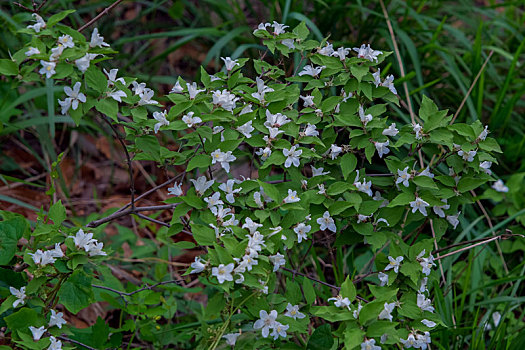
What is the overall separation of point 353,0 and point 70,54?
195cm

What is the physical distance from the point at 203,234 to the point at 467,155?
27.5 inches

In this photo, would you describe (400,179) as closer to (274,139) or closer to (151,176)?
(274,139)

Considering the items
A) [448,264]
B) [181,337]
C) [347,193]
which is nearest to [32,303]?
[181,337]

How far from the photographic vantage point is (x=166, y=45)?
3217mm

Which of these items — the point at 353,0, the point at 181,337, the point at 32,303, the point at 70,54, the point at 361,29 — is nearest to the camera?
the point at 70,54

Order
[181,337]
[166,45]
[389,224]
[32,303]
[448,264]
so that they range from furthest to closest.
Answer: [166,45] → [448,264] → [181,337] → [389,224] → [32,303]

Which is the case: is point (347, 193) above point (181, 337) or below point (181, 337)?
above

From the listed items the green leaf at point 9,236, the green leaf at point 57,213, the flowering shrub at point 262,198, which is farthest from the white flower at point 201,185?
the green leaf at point 9,236

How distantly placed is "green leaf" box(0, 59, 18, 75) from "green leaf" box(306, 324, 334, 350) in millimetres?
925

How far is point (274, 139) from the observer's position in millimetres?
1336

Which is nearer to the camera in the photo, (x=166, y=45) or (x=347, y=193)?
(x=347, y=193)

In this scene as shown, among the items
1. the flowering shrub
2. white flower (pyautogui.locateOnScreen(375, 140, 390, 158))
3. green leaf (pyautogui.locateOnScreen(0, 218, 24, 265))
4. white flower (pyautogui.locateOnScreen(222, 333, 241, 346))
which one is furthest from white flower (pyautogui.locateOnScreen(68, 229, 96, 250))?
white flower (pyautogui.locateOnScreen(375, 140, 390, 158))

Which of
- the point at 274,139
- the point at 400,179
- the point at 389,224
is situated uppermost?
the point at 274,139

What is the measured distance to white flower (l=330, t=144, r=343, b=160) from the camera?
1418 mm
